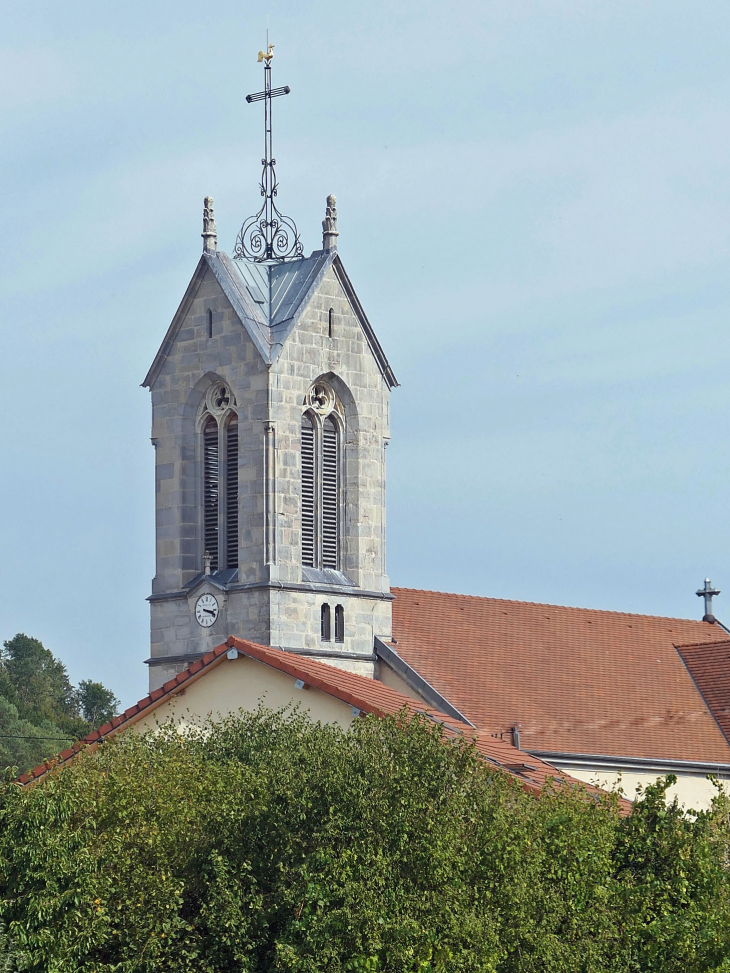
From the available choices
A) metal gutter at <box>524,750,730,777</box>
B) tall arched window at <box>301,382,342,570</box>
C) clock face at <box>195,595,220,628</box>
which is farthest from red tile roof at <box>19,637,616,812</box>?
tall arched window at <box>301,382,342,570</box>

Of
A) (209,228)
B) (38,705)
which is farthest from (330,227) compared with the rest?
(38,705)

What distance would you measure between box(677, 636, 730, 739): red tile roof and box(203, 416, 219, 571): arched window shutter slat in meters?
12.2

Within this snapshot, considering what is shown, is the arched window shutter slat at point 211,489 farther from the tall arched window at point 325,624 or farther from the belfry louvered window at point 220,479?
the tall arched window at point 325,624

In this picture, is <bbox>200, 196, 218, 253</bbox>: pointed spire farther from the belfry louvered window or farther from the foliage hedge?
the foliage hedge

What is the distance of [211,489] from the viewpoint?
44.8 meters

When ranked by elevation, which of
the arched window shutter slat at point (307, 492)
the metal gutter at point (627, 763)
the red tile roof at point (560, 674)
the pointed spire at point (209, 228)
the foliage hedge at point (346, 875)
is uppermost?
the pointed spire at point (209, 228)

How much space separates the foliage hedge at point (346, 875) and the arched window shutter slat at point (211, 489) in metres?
18.5

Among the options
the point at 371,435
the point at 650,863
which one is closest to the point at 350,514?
the point at 371,435

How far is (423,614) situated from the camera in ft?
151

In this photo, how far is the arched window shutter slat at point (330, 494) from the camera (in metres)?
44.6

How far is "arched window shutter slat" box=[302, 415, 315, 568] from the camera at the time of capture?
4409cm

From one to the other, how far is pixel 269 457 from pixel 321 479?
1684 millimetres

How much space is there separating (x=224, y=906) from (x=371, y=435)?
22.4 meters

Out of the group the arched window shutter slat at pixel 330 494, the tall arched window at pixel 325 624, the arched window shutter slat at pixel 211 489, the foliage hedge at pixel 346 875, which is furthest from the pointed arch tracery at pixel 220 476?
the foliage hedge at pixel 346 875
